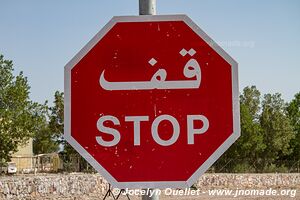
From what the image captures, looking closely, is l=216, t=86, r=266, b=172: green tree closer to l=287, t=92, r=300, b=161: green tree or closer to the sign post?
l=287, t=92, r=300, b=161: green tree

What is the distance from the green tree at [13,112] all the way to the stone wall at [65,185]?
77.2 inches

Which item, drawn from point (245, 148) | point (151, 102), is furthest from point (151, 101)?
point (245, 148)

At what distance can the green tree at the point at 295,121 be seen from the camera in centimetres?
5028

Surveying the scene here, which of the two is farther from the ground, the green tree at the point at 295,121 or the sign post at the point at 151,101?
the sign post at the point at 151,101

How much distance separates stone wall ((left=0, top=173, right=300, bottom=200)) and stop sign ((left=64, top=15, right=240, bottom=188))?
70.7 feet

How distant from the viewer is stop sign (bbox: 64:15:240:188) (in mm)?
2068

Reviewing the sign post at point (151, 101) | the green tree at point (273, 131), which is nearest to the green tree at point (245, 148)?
the green tree at point (273, 131)

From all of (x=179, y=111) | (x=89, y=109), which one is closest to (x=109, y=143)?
(x=89, y=109)

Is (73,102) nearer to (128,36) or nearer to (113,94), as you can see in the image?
(113,94)

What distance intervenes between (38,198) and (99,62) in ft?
74.3

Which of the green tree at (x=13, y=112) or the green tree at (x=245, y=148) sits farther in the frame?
the green tree at (x=245, y=148)

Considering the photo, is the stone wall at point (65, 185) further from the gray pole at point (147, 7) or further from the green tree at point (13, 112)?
the gray pole at point (147, 7)

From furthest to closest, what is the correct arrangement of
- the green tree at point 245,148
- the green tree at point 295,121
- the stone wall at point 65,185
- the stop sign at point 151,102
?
the green tree at point 295,121
the green tree at point 245,148
the stone wall at point 65,185
the stop sign at point 151,102

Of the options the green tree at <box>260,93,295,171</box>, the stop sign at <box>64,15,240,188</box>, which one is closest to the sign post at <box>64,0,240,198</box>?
the stop sign at <box>64,15,240,188</box>
